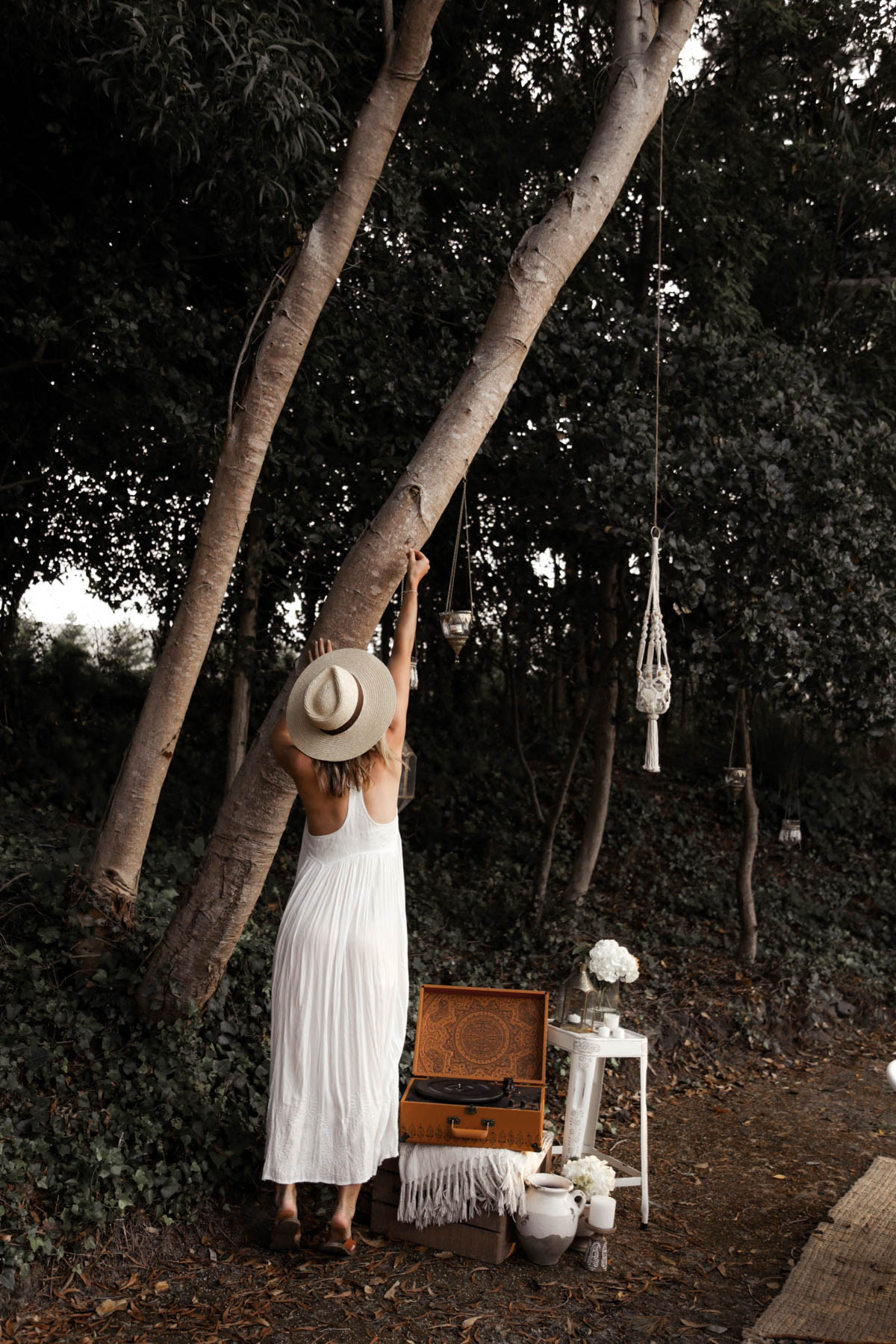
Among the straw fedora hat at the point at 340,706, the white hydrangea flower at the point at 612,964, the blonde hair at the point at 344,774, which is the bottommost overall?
the white hydrangea flower at the point at 612,964

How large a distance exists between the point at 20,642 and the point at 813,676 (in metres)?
7.51

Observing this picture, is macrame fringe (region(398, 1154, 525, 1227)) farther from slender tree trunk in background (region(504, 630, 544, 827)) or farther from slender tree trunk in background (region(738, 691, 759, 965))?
slender tree trunk in background (region(738, 691, 759, 965))

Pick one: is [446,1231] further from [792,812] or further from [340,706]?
[792,812]

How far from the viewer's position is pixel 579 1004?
15.5ft

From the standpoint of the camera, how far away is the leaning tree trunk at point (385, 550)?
4.01 meters

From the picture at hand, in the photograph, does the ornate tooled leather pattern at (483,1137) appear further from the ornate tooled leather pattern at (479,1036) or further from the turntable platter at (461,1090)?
the ornate tooled leather pattern at (479,1036)

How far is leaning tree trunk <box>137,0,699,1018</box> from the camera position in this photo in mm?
Result: 4008

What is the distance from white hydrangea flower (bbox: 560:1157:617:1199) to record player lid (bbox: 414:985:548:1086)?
1.16ft

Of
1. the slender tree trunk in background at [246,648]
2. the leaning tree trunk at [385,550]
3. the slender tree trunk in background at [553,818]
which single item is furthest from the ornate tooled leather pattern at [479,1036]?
the slender tree trunk in background at [553,818]

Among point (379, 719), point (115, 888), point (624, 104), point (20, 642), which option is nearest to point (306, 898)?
point (379, 719)

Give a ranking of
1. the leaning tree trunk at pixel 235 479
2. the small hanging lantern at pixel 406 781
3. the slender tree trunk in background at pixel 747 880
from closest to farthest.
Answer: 1. the leaning tree trunk at pixel 235 479
2. the small hanging lantern at pixel 406 781
3. the slender tree trunk in background at pixel 747 880

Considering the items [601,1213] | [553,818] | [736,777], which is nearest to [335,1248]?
[601,1213]

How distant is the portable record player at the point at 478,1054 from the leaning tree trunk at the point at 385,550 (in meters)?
0.90

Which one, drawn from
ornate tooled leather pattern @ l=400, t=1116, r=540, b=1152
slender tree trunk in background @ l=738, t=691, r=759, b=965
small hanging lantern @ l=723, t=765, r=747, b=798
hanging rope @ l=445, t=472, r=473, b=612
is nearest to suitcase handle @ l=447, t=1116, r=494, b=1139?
ornate tooled leather pattern @ l=400, t=1116, r=540, b=1152
